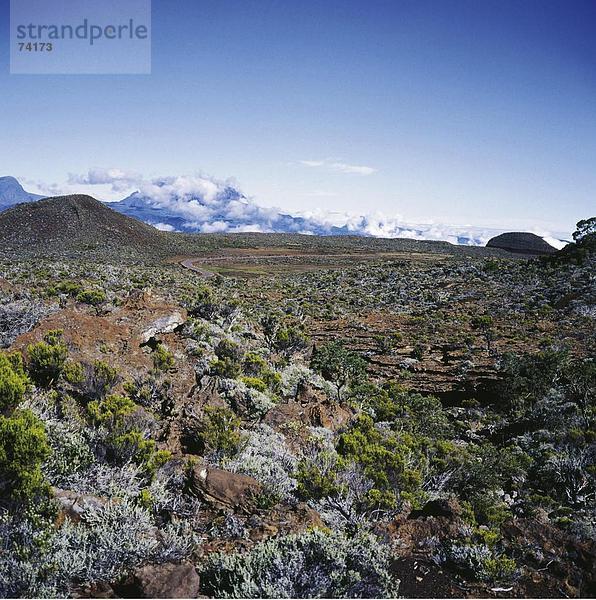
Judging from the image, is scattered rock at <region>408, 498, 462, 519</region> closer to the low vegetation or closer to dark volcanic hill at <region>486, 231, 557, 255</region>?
the low vegetation

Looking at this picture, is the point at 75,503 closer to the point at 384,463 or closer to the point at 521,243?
the point at 384,463

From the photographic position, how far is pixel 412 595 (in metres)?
4.08

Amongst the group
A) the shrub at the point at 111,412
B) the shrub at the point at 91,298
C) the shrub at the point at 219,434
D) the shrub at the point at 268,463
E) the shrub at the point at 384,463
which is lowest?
the shrub at the point at 384,463

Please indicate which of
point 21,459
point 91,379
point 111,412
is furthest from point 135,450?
point 91,379

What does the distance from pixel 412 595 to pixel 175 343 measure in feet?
23.3

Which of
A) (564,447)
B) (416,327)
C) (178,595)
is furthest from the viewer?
(416,327)

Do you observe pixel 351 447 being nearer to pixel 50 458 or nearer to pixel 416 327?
pixel 50 458

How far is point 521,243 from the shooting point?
115 meters

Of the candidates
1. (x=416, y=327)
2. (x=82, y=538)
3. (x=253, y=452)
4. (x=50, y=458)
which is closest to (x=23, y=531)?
(x=82, y=538)

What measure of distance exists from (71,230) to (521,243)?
108039 millimetres

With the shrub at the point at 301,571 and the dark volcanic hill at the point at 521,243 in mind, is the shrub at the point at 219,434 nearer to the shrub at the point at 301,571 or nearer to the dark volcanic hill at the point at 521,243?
the shrub at the point at 301,571

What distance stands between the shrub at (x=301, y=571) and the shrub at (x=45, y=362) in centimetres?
434

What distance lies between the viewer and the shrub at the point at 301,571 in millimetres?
3596

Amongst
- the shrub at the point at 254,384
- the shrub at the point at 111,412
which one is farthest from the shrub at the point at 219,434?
the shrub at the point at 254,384
